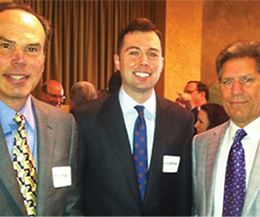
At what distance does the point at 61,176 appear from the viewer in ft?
6.44

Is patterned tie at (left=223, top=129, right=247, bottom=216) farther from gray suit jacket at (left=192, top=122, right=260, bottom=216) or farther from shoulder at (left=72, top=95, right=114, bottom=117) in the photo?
shoulder at (left=72, top=95, right=114, bottom=117)

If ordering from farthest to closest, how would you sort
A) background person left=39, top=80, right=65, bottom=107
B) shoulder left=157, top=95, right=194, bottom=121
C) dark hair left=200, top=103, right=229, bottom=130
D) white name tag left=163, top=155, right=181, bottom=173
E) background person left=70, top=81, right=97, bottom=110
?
background person left=39, top=80, right=65, bottom=107 < background person left=70, top=81, right=97, bottom=110 < dark hair left=200, top=103, right=229, bottom=130 < shoulder left=157, top=95, right=194, bottom=121 < white name tag left=163, top=155, right=181, bottom=173

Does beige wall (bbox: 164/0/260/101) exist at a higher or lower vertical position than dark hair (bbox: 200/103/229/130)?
higher

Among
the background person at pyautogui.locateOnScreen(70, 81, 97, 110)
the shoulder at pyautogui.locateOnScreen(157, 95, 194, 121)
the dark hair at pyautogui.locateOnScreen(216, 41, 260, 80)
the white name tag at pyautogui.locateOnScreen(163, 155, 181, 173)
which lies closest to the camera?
the dark hair at pyautogui.locateOnScreen(216, 41, 260, 80)

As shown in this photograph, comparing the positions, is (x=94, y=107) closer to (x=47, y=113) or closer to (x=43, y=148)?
(x=47, y=113)

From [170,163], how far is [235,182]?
388mm

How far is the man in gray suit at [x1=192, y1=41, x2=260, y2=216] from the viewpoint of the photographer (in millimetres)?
2148

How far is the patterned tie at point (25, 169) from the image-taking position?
184 cm

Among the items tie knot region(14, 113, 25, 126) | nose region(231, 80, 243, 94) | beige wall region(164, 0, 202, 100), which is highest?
beige wall region(164, 0, 202, 100)

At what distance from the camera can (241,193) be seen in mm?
2125

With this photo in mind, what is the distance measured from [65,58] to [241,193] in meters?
5.12

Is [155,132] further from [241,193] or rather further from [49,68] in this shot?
[49,68]

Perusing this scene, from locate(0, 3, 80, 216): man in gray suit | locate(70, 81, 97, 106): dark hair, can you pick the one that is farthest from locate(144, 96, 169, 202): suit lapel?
locate(70, 81, 97, 106): dark hair

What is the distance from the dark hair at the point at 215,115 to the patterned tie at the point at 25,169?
216 centimetres
